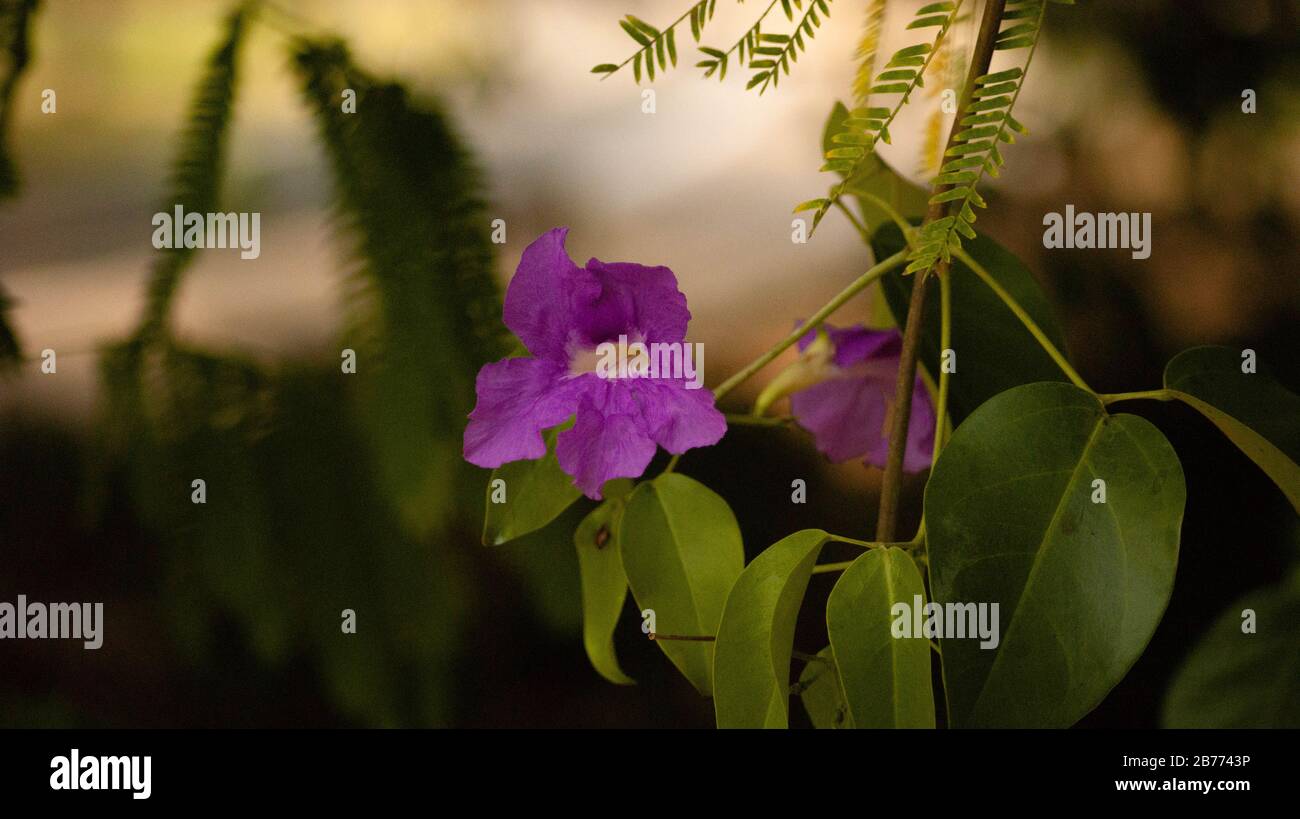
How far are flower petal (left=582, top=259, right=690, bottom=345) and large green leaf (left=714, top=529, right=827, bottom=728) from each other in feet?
0.21

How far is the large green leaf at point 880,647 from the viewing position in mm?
226

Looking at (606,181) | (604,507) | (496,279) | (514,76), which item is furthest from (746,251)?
(604,507)

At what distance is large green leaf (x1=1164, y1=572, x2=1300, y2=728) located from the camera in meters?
0.51

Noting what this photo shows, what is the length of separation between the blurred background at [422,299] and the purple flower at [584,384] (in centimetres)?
29

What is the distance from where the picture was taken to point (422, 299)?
0.54 m

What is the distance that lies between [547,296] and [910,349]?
0.09 metres
